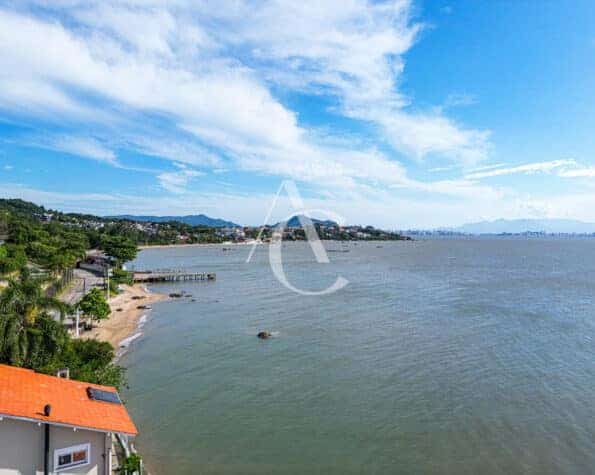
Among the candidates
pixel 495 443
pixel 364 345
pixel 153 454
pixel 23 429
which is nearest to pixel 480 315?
pixel 364 345

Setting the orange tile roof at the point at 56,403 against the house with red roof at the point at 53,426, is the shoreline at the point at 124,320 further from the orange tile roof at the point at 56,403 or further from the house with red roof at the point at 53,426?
the house with red roof at the point at 53,426

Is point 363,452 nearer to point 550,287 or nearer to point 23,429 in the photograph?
point 23,429

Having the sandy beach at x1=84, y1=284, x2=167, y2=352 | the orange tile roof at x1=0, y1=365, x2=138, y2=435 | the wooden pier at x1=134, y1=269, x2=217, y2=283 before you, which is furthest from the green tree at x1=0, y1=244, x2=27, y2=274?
the orange tile roof at x1=0, y1=365, x2=138, y2=435

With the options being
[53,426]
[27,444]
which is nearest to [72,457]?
[53,426]

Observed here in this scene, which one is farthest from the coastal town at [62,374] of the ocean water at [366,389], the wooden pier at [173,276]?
the wooden pier at [173,276]

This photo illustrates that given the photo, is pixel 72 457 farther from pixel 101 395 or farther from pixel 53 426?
pixel 101 395

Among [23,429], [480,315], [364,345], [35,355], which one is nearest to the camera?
[23,429]
